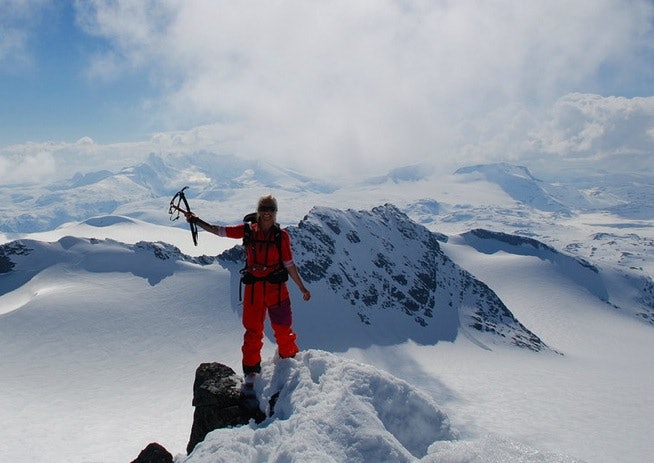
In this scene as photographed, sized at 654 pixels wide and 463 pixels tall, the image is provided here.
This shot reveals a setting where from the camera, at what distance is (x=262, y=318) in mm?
11773

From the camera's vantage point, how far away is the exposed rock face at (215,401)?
425 inches

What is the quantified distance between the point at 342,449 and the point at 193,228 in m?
6.99

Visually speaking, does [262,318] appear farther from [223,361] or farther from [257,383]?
[223,361]

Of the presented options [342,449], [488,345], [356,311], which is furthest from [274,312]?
[488,345]

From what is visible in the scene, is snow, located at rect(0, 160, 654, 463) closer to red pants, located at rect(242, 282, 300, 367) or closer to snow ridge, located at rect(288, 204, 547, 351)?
red pants, located at rect(242, 282, 300, 367)

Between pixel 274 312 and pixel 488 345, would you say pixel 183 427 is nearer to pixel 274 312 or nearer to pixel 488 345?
pixel 274 312

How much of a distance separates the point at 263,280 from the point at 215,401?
9.94 ft

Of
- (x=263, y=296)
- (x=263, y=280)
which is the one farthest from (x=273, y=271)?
(x=263, y=296)

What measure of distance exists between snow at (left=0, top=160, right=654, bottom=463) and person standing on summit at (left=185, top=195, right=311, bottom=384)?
2.11ft

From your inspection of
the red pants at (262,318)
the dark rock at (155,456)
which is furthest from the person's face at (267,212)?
the dark rock at (155,456)

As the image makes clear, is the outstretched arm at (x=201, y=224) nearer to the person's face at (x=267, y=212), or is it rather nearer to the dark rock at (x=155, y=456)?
the person's face at (x=267, y=212)

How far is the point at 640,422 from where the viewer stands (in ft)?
257

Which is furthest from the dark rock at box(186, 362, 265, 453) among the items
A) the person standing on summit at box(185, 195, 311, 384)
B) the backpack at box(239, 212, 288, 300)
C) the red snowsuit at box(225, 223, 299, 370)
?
the backpack at box(239, 212, 288, 300)

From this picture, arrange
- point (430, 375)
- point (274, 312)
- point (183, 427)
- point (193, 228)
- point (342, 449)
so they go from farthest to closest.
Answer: point (430, 375) → point (183, 427) → point (193, 228) → point (274, 312) → point (342, 449)
